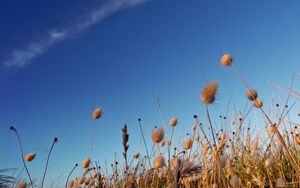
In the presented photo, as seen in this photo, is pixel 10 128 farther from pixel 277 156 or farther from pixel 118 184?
pixel 277 156

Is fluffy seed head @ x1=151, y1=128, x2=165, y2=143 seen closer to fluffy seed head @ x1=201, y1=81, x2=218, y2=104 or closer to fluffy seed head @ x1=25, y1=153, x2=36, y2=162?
fluffy seed head @ x1=201, y1=81, x2=218, y2=104

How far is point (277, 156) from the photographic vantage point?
12.1 ft

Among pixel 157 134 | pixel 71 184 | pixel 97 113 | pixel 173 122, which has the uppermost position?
pixel 97 113

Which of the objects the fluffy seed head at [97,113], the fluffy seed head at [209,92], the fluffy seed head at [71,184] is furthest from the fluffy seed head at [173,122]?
the fluffy seed head at [71,184]

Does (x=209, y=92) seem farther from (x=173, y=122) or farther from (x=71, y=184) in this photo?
(x=71, y=184)

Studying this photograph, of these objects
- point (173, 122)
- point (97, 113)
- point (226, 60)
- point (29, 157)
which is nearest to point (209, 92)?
point (226, 60)

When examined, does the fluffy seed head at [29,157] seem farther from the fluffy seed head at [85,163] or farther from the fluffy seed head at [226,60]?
the fluffy seed head at [226,60]

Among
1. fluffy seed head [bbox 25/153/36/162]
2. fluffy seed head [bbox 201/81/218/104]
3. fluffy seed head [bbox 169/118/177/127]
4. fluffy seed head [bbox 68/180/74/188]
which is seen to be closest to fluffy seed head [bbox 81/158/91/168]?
fluffy seed head [bbox 68/180/74/188]

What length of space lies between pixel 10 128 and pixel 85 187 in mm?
1844

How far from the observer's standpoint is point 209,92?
2656mm

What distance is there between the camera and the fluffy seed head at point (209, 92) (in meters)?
2.65

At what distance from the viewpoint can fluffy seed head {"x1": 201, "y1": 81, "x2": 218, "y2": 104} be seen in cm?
265

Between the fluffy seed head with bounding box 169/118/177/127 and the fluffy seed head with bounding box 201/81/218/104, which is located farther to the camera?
the fluffy seed head with bounding box 169/118/177/127

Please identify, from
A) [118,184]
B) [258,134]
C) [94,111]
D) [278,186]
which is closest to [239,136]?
[258,134]
